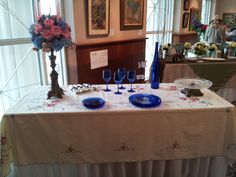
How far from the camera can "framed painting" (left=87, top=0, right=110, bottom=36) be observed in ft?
9.32

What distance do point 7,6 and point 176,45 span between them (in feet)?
7.41

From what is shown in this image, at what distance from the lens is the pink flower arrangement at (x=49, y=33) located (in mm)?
1478

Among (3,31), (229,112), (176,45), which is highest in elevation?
(3,31)

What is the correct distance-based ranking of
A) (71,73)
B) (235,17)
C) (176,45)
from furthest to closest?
(235,17), (176,45), (71,73)

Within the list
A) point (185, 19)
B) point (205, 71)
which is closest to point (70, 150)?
point (205, 71)

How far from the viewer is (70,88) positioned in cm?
188

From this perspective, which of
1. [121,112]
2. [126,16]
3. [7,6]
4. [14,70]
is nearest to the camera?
[121,112]

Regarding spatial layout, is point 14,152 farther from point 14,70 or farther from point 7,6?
point 7,6

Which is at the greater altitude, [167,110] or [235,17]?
[235,17]

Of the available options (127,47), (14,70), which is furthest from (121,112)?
(127,47)

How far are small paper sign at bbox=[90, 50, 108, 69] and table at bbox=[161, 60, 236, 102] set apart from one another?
2.87 ft

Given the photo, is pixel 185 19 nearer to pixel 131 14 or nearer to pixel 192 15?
pixel 192 15

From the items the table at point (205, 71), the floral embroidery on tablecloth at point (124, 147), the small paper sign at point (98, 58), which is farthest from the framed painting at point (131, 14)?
the floral embroidery on tablecloth at point (124, 147)

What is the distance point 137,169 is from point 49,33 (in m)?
1.17
